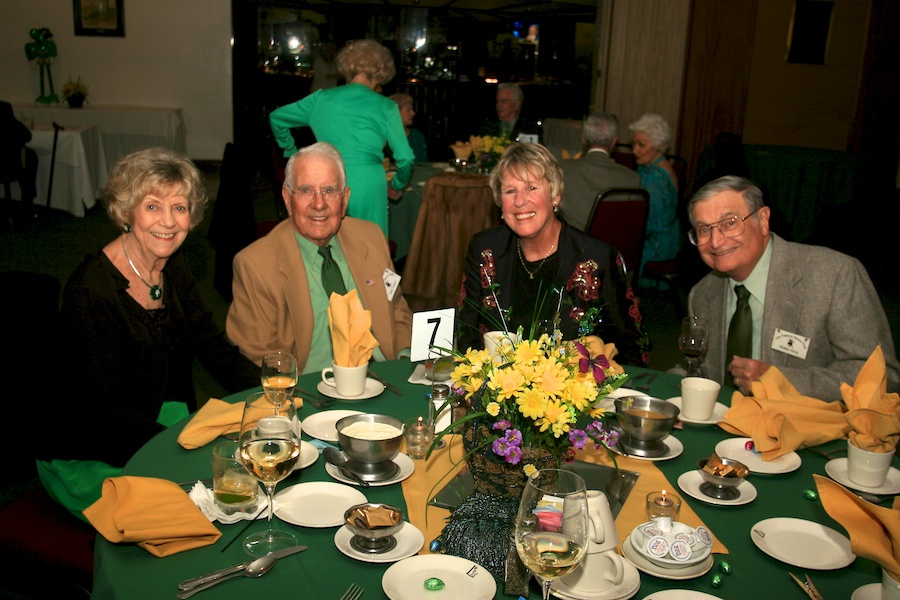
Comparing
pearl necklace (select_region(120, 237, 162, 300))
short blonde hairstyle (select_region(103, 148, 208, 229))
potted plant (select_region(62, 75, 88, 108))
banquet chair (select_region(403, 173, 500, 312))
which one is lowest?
banquet chair (select_region(403, 173, 500, 312))

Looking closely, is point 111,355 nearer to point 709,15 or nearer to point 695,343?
point 695,343

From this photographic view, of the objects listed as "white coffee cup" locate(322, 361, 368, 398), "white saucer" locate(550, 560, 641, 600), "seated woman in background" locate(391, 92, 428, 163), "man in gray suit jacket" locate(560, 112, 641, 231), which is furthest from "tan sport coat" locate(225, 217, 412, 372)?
"seated woman in background" locate(391, 92, 428, 163)

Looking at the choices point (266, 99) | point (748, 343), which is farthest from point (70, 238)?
point (748, 343)

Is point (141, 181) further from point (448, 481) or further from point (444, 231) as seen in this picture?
point (444, 231)

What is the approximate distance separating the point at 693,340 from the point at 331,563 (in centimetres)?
129

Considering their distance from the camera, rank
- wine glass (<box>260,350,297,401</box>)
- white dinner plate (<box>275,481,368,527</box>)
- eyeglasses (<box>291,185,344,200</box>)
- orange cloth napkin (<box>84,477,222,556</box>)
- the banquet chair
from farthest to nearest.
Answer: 1. the banquet chair
2. eyeglasses (<box>291,185,344,200</box>)
3. wine glass (<box>260,350,297,401</box>)
4. white dinner plate (<box>275,481,368,527</box>)
5. orange cloth napkin (<box>84,477,222,556</box>)

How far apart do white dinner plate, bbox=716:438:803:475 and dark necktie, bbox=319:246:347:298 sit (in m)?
1.39

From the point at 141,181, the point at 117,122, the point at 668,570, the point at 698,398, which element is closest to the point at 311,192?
the point at 141,181

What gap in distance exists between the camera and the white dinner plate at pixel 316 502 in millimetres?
1492

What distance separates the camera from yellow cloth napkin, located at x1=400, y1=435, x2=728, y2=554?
1517mm

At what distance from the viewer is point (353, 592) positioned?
1.29 m

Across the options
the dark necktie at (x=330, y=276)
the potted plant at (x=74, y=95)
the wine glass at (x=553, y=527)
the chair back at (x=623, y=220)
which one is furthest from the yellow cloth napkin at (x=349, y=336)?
the potted plant at (x=74, y=95)

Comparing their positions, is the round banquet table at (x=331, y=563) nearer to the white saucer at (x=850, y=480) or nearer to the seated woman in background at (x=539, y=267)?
the white saucer at (x=850, y=480)

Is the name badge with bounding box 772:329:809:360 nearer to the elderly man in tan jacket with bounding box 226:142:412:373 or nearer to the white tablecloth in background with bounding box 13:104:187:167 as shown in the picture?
the elderly man in tan jacket with bounding box 226:142:412:373
